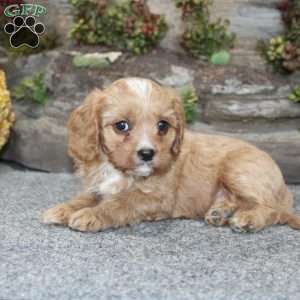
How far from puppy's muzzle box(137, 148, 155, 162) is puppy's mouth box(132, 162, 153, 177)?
4cm

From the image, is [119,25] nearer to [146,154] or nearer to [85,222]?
[146,154]

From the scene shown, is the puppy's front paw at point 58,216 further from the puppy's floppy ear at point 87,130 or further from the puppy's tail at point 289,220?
the puppy's tail at point 289,220

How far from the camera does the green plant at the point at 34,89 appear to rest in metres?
6.13

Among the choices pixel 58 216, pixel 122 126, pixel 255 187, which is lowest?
pixel 58 216

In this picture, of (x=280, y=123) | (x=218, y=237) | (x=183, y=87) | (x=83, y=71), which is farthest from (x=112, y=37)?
(x=218, y=237)

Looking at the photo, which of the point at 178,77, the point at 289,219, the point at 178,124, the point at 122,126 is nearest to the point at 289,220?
the point at 289,219

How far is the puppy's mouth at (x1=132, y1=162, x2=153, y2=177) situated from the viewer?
3.83 meters

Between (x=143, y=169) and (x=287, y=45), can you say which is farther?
(x=287, y=45)

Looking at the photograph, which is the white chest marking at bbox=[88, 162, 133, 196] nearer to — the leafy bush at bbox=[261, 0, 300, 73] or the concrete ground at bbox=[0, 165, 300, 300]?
the concrete ground at bbox=[0, 165, 300, 300]

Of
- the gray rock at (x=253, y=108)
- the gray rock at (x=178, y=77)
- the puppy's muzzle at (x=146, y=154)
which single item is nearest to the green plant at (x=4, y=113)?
the gray rock at (x=178, y=77)

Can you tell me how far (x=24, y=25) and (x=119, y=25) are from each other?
1101 mm

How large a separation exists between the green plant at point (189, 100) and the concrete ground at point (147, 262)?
5.81 feet

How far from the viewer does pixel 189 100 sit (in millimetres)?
5758

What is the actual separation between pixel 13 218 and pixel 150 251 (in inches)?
50.7
